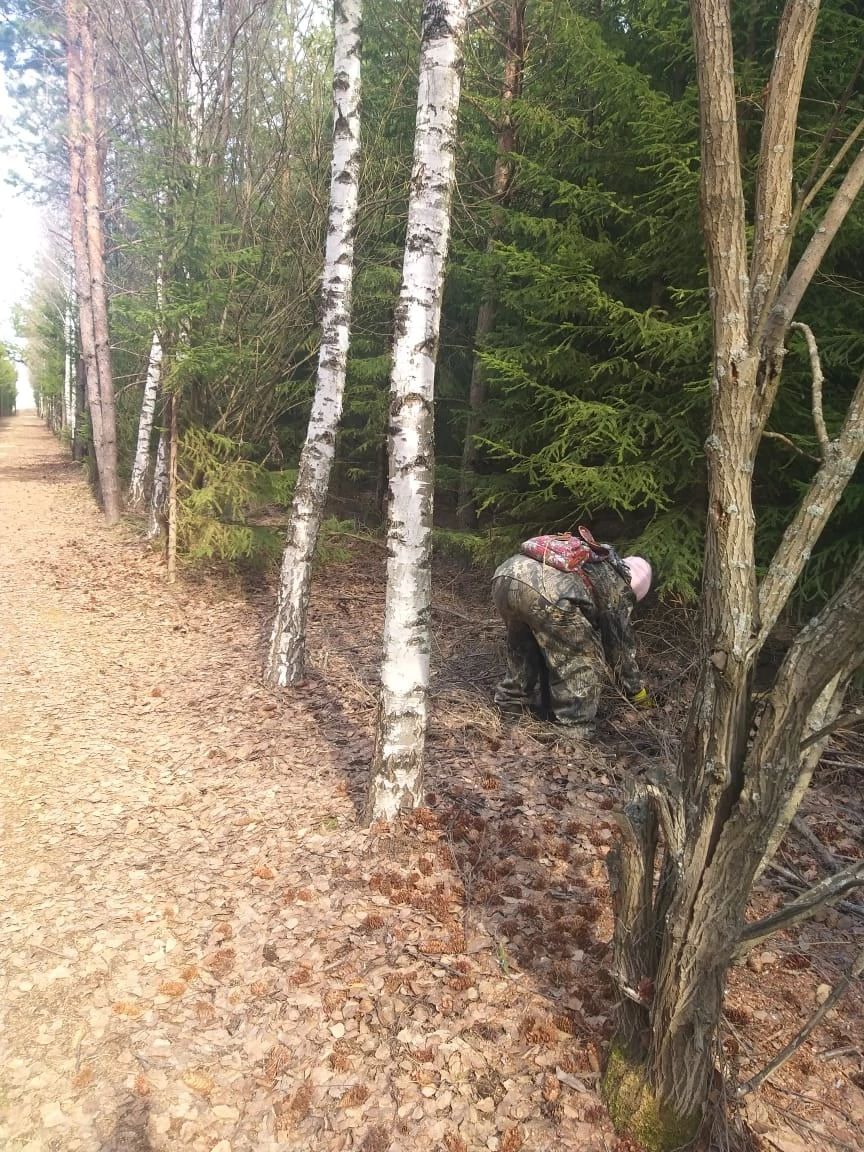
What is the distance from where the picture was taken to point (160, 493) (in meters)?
10.7

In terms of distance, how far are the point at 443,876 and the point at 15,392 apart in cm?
Result: 6559

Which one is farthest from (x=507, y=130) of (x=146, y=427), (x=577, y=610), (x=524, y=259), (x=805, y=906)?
(x=805, y=906)

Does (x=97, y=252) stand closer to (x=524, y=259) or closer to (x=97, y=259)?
(x=97, y=259)

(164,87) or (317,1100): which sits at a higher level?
(164,87)

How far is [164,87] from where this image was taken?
8984 mm

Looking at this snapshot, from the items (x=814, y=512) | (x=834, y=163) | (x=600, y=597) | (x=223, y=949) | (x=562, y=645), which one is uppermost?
(x=834, y=163)

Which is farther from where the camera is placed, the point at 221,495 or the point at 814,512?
the point at 221,495

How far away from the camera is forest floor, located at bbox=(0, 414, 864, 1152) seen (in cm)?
254

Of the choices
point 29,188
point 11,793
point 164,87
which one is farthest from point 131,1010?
point 29,188

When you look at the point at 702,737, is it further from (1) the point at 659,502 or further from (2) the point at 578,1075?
(1) the point at 659,502

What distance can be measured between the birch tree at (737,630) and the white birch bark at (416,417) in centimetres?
199

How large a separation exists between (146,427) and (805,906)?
535 inches

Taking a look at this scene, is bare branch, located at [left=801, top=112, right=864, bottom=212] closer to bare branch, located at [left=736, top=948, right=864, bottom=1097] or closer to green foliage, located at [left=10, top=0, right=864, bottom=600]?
bare branch, located at [left=736, top=948, right=864, bottom=1097]

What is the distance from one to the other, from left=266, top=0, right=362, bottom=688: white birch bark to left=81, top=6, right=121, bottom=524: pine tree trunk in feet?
26.9
